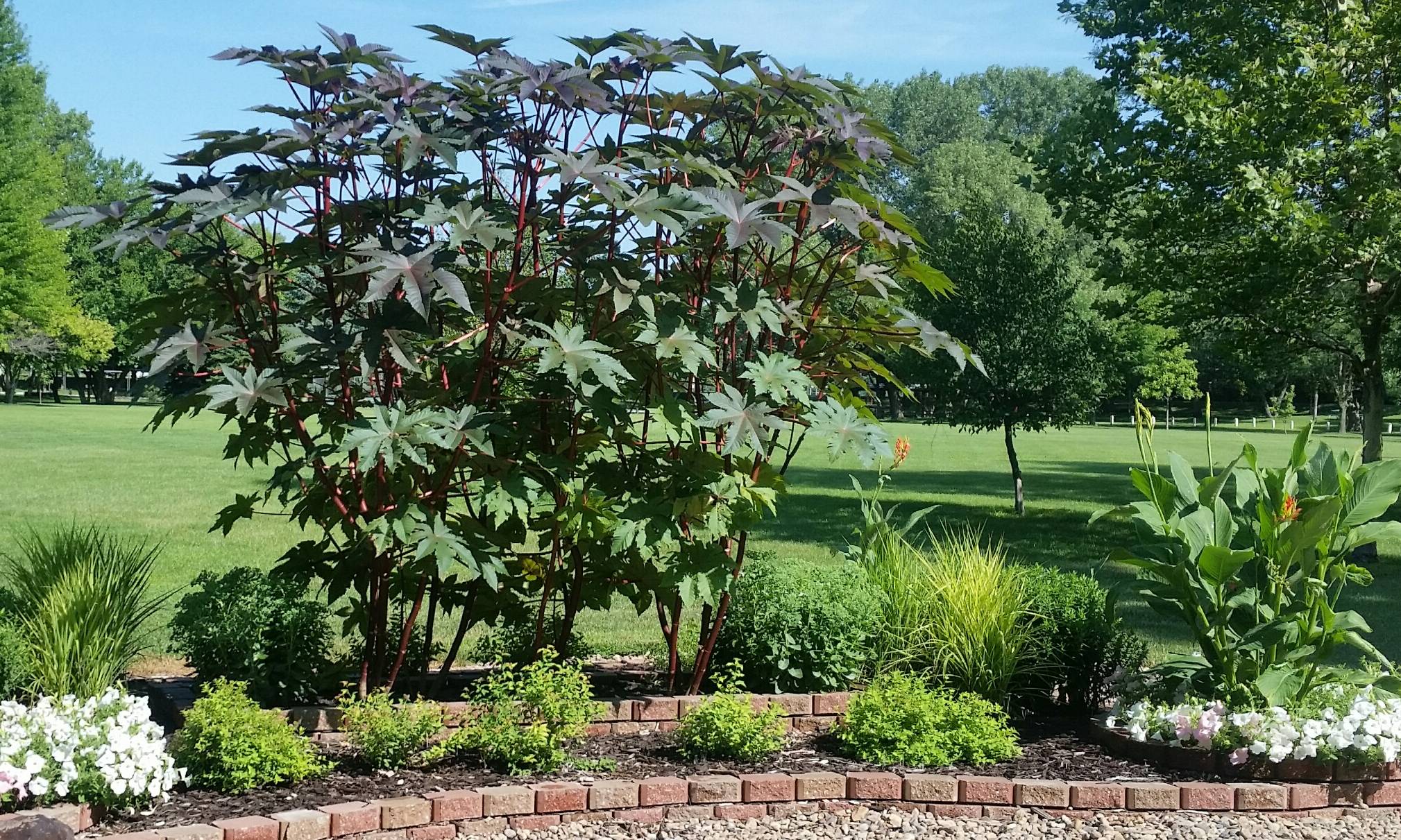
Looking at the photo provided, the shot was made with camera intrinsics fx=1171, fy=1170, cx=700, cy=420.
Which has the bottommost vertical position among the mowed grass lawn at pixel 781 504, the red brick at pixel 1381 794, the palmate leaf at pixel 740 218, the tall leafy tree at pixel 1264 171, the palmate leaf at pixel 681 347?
the mowed grass lawn at pixel 781 504

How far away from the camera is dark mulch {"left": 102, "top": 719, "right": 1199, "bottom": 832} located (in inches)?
138

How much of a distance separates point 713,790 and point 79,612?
232cm

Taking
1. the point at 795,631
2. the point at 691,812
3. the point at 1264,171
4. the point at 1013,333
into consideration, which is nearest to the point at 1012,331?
the point at 1013,333

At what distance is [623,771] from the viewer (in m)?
3.96

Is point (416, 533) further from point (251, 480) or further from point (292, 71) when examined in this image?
point (251, 480)

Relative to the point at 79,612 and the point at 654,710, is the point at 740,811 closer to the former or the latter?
the point at 654,710

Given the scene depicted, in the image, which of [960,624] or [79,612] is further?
[960,624]

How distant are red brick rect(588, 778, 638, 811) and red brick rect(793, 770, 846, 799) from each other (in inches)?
21.4

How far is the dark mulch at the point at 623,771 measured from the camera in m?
3.50

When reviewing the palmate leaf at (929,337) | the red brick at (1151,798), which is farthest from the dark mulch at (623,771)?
the palmate leaf at (929,337)

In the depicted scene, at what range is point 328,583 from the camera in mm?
4453

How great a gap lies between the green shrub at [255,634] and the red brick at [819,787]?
1.84 meters

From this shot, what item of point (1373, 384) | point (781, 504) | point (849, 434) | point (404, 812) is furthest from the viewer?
point (1373, 384)

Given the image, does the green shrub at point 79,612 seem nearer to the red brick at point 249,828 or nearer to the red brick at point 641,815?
the red brick at point 249,828
